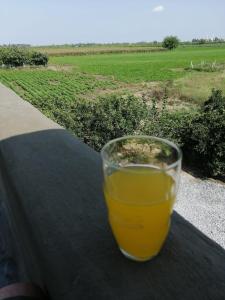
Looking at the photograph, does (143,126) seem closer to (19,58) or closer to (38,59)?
(19,58)

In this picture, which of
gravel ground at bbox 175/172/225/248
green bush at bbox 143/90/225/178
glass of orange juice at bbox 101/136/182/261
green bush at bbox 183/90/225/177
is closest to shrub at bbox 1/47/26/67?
green bush at bbox 143/90/225/178

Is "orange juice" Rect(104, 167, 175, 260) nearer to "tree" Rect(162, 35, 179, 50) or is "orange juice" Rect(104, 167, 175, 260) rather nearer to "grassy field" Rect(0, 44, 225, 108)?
"grassy field" Rect(0, 44, 225, 108)

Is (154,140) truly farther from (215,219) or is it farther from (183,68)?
(183,68)

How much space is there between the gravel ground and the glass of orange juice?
7.22 meters

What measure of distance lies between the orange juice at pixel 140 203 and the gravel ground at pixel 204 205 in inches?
287

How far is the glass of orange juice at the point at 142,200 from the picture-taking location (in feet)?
3.14

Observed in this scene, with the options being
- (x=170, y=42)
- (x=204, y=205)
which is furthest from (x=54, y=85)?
(x=170, y=42)

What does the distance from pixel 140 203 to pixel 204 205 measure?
29.8ft

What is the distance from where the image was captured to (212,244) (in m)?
1.26

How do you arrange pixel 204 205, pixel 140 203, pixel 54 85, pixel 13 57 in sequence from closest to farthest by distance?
pixel 140 203, pixel 204 205, pixel 54 85, pixel 13 57

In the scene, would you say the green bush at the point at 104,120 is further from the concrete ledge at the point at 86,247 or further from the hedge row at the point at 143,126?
the concrete ledge at the point at 86,247

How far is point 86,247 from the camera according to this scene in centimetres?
126

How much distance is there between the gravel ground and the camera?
28.0 ft

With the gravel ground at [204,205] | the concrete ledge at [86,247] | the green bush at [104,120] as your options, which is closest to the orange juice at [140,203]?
the concrete ledge at [86,247]
